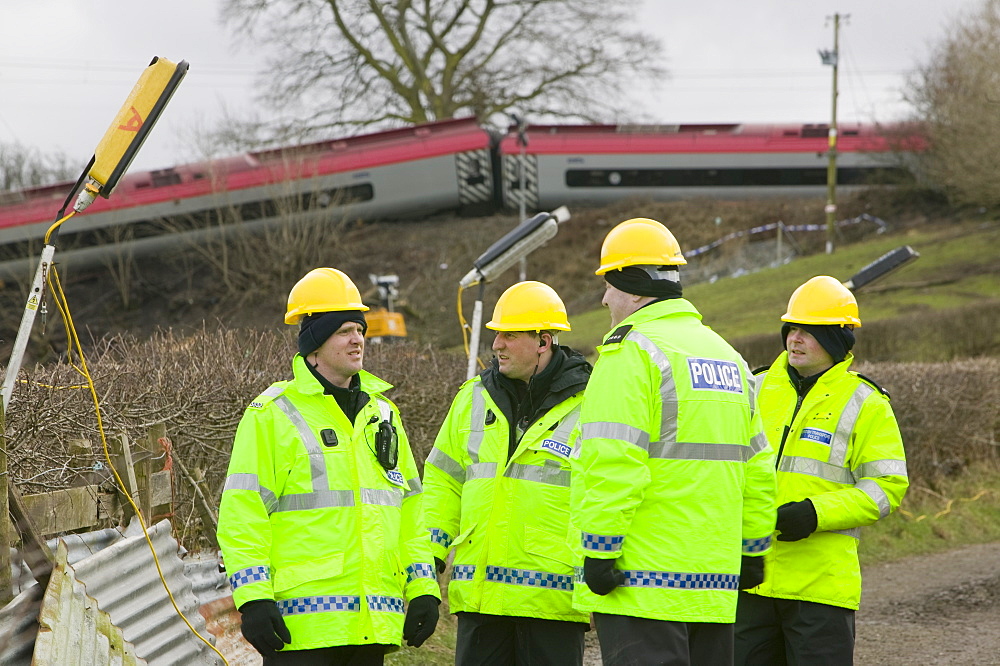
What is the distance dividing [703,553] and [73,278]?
32.5 metres

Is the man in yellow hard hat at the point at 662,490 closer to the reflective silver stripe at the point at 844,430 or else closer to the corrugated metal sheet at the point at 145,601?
the reflective silver stripe at the point at 844,430

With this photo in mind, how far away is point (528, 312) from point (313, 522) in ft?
5.06

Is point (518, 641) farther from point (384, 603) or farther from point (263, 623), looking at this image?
point (263, 623)

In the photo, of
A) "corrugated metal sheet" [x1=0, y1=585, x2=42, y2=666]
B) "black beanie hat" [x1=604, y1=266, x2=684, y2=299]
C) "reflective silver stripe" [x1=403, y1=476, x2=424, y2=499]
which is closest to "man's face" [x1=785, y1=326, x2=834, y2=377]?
"black beanie hat" [x1=604, y1=266, x2=684, y2=299]

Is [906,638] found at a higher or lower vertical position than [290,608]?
lower

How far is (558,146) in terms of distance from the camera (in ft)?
116

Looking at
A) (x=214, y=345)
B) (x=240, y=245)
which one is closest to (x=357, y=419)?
(x=214, y=345)

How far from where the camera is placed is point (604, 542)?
12.7 ft

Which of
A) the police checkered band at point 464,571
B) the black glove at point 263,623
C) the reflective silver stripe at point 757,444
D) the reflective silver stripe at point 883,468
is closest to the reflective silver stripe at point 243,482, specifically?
the black glove at point 263,623

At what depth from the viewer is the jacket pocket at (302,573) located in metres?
4.03

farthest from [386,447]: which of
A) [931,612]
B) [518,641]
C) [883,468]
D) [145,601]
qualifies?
[931,612]

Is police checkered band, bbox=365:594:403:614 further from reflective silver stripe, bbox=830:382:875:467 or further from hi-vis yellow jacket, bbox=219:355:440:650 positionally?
reflective silver stripe, bbox=830:382:875:467

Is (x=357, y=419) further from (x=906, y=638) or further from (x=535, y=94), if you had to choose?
(x=535, y=94)

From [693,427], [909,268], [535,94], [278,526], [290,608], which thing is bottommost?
[909,268]
